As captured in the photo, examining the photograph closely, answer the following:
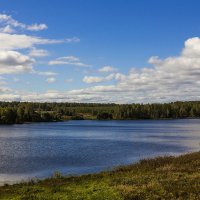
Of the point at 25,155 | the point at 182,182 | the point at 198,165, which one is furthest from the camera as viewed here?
the point at 25,155

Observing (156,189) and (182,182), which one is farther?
(182,182)

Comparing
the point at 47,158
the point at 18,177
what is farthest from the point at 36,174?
the point at 47,158

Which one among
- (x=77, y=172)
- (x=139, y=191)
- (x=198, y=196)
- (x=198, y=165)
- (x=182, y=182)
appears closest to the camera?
(x=198, y=196)

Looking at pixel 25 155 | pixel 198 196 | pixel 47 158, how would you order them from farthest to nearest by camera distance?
pixel 25 155
pixel 47 158
pixel 198 196

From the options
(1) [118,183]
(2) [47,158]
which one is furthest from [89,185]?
(2) [47,158]

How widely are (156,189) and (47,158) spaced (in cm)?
4136

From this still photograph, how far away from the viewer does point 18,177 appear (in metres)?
46.1

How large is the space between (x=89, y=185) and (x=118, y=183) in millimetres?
2269

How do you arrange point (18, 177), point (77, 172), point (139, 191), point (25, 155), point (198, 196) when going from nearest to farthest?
1. point (198, 196)
2. point (139, 191)
3. point (18, 177)
4. point (77, 172)
5. point (25, 155)

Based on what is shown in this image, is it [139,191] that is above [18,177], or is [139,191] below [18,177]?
above

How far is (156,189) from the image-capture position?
89.5ft

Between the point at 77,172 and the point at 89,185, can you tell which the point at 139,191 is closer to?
the point at 89,185

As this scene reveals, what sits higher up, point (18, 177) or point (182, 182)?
point (182, 182)

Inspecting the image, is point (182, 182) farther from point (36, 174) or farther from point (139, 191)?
point (36, 174)
